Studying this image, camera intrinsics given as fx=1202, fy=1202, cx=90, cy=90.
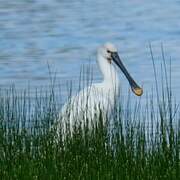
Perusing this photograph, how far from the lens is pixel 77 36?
66.1 feet

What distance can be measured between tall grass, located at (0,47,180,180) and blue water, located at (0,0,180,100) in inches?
189

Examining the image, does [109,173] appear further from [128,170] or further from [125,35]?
[125,35]

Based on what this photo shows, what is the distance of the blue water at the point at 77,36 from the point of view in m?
15.9

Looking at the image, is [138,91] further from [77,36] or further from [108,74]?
[77,36]

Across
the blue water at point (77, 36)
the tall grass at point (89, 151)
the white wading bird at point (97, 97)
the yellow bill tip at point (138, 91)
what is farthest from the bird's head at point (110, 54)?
the tall grass at point (89, 151)

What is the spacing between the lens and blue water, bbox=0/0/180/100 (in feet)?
52.2

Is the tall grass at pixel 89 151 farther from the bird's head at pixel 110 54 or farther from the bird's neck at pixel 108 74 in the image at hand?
the bird's head at pixel 110 54

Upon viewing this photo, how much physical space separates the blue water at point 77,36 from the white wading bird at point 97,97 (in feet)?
5.16

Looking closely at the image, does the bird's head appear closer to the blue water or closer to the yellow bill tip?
the yellow bill tip

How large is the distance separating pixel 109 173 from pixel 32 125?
109cm

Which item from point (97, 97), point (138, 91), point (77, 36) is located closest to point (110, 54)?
point (138, 91)

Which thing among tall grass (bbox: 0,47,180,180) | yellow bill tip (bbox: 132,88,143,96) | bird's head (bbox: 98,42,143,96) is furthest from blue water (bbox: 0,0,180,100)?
tall grass (bbox: 0,47,180,180)

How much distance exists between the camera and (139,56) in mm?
17250

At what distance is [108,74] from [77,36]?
862 cm
